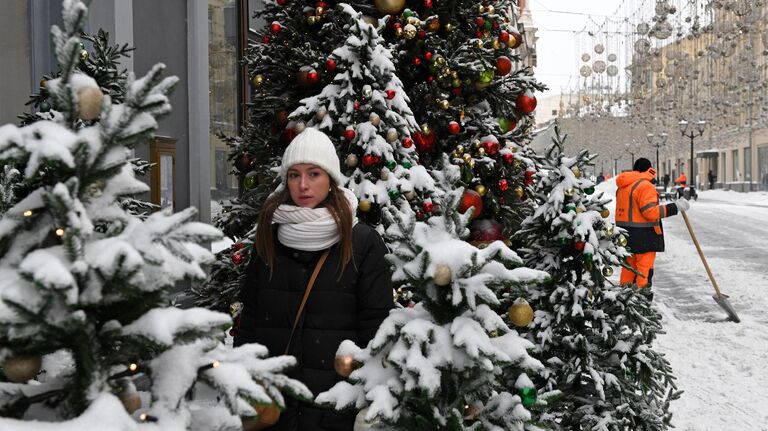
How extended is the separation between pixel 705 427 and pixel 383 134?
316 cm

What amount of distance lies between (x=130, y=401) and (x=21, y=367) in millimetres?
186

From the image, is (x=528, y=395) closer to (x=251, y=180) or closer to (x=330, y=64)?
(x=330, y=64)

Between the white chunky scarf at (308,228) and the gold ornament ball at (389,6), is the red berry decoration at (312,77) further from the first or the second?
the white chunky scarf at (308,228)

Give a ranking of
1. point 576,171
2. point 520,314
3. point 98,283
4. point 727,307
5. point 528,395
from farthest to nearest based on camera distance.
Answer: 1. point 727,307
2. point 576,171
3. point 520,314
4. point 528,395
5. point 98,283

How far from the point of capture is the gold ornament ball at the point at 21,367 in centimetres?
118

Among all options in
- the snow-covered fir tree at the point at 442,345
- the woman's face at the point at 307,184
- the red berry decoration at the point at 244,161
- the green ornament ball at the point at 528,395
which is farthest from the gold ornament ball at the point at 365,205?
the snow-covered fir tree at the point at 442,345

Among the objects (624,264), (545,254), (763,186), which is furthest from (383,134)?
(763,186)

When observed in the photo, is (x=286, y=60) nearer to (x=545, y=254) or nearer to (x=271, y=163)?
(x=271, y=163)

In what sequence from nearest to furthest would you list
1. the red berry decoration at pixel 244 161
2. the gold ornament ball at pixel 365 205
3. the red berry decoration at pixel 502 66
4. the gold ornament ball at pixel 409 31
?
the gold ornament ball at pixel 365 205
the gold ornament ball at pixel 409 31
the red berry decoration at pixel 244 161
the red berry decoration at pixel 502 66

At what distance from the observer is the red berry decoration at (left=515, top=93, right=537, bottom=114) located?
19.3ft

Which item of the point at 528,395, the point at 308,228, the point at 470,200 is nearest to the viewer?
the point at 528,395

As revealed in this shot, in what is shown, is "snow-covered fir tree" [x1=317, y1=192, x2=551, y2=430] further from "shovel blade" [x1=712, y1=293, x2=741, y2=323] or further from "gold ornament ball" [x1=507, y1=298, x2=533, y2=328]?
"shovel blade" [x1=712, y1=293, x2=741, y2=323]

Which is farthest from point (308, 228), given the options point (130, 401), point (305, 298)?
point (130, 401)

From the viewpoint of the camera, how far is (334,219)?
2883 millimetres
